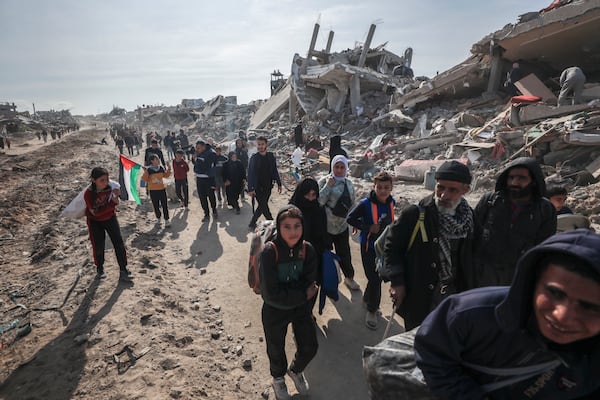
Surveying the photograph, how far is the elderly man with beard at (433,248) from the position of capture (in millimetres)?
2234

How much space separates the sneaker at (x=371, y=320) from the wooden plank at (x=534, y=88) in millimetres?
9135

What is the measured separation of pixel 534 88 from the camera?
9.27 meters

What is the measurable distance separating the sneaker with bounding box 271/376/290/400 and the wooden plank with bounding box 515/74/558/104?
34.4 ft

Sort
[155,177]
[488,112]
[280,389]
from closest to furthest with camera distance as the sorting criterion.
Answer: [280,389], [155,177], [488,112]

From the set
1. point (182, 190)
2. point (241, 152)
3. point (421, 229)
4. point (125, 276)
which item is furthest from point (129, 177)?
point (421, 229)

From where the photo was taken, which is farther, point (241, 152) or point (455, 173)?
point (241, 152)

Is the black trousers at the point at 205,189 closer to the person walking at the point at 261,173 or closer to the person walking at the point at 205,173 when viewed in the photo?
the person walking at the point at 205,173

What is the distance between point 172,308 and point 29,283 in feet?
8.49

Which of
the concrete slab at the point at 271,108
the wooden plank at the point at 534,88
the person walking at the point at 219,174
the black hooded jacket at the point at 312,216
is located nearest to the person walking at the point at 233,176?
the person walking at the point at 219,174

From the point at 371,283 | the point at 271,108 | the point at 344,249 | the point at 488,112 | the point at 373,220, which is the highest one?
the point at 271,108

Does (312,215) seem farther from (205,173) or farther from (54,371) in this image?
(205,173)

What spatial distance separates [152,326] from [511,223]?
373 cm

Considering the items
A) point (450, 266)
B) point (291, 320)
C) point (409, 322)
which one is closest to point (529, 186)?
point (450, 266)

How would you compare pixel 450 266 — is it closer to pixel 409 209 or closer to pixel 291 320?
pixel 409 209
